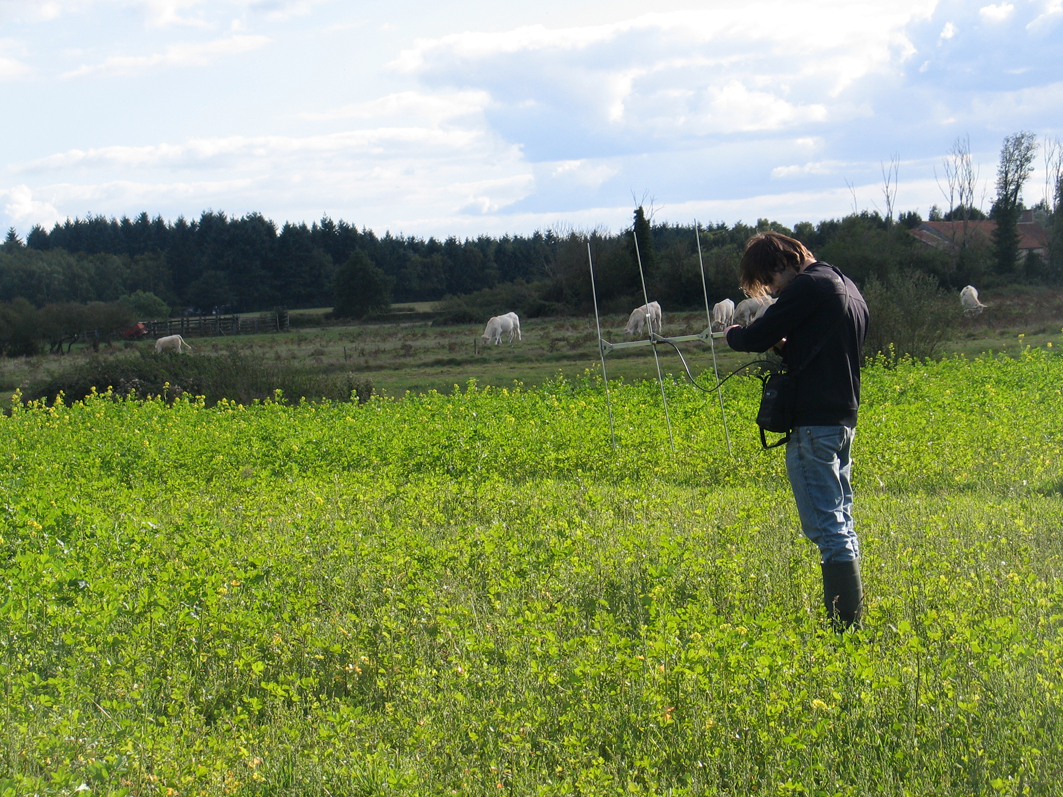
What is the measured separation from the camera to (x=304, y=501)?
8.21m

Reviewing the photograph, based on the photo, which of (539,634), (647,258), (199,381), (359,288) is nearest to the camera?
(539,634)

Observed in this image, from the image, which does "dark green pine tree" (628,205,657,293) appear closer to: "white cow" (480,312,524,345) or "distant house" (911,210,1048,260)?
"white cow" (480,312,524,345)

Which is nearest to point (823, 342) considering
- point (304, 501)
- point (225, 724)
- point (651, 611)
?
point (651, 611)

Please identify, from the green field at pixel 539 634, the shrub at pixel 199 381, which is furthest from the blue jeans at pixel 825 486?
the shrub at pixel 199 381

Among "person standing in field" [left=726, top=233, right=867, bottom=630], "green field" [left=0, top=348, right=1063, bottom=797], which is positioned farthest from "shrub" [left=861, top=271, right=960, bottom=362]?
"person standing in field" [left=726, top=233, right=867, bottom=630]

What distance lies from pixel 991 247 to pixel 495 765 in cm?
6010

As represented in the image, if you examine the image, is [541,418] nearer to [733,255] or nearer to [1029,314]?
[1029,314]

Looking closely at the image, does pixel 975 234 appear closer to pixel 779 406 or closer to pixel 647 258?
pixel 647 258

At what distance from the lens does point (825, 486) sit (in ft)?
14.5

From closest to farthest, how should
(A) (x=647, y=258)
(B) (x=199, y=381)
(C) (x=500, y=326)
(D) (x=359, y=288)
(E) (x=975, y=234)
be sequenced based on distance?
(B) (x=199, y=381) < (C) (x=500, y=326) < (A) (x=647, y=258) < (E) (x=975, y=234) < (D) (x=359, y=288)

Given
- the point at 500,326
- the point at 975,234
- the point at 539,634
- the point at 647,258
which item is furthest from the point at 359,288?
the point at 539,634

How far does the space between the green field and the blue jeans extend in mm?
411

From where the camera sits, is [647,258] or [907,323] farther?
[647,258]

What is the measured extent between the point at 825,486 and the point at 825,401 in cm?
44
